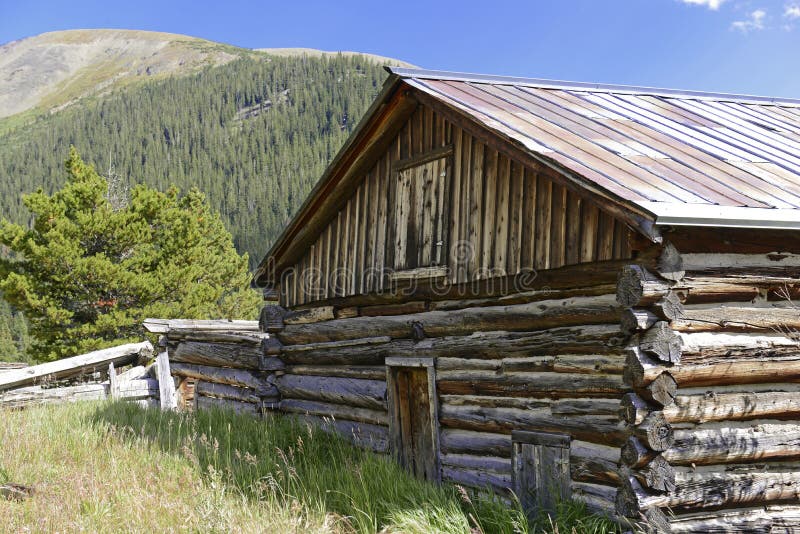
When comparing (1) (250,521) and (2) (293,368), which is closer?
(1) (250,521)

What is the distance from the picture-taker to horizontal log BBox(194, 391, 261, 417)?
13.6 meters

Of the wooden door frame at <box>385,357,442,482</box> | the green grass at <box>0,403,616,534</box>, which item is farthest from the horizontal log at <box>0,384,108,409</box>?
the wooden door frame at <box>385,357,442,482</box>

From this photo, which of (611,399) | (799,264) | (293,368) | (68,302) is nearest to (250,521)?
(611,399)

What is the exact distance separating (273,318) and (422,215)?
432cm

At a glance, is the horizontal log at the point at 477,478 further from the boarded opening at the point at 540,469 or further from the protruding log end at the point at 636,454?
the protruding log end at the point at 636,454

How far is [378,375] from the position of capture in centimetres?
1069

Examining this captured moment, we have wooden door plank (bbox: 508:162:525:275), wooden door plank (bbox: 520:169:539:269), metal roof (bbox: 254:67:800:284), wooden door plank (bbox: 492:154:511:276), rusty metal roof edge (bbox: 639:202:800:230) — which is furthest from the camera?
wooden door plank (bbox: 492:154:511:276)

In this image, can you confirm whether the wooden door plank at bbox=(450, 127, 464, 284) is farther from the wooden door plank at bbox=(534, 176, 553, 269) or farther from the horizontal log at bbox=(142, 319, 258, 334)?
the horizontal log at bbox=(142, 319, 258, 334)

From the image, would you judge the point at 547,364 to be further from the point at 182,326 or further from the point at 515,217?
the point at 182,326

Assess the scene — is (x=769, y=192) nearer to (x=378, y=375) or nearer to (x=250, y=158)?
(x=378, y=375)

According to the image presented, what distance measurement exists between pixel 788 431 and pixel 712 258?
1.73m

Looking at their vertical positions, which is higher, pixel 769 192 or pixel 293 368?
pixel 769 192

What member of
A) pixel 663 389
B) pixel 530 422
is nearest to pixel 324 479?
→ pixel 530 422

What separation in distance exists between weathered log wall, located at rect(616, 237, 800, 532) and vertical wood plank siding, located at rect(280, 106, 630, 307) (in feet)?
2.10
